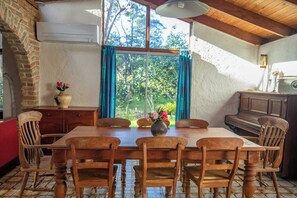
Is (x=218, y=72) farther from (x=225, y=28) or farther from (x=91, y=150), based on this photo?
(x=91, y=150)

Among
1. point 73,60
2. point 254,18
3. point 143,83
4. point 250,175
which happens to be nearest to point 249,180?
point 250,175

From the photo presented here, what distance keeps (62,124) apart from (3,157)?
100 centimetres

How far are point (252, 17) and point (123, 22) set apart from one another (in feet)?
7.94

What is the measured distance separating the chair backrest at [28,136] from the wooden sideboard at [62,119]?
1034 mm

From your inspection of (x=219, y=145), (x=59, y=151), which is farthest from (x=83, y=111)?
(x=219, y=145)

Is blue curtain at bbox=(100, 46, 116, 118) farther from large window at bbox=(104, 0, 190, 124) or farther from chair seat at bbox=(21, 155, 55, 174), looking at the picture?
chair seat at bbox=(21, 155, 55, 174)

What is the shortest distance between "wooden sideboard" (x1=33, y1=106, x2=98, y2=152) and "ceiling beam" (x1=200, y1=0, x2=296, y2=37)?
2802 millimetres

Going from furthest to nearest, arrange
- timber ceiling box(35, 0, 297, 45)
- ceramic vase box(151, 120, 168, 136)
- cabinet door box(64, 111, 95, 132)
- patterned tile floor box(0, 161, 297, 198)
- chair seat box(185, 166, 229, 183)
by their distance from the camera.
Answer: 1. cabinet door box(64, 111, 95, 132)
2. timber ceiling box(35, 0, 297, 45)
3. patterned tile floor box(0, 161, 297, 198)
4. ceramic vase box(151, 120, 168, 136)
5. chair seat box(185, 166, 229, 183)

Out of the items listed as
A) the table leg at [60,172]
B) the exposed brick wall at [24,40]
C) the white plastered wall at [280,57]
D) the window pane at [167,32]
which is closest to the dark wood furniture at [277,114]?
the white plastered wall at [280,57]

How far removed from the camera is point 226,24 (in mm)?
4488

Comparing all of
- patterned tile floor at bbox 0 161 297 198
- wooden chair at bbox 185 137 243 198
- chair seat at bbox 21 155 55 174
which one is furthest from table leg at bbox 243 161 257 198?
chair seat at bbox 21 155 55 174

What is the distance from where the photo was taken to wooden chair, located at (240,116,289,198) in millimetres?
2561

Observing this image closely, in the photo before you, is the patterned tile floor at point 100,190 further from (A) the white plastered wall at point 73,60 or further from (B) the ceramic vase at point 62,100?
(A) the white plastered wall at point 73,60

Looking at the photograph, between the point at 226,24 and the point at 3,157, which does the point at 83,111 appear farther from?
the point at 226,24
